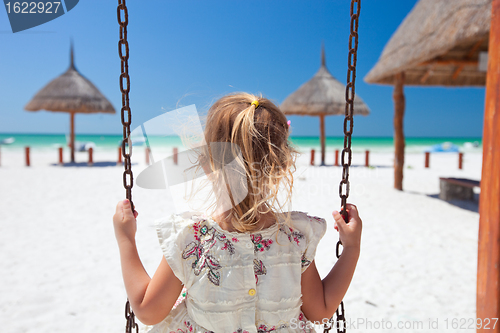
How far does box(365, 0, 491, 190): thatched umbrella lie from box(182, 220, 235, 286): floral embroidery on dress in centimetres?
416

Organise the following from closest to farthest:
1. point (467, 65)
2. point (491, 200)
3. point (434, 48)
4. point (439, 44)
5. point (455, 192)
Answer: point (491, 200) → point (439, 44) → point (434, 48) → point (455, 192) → point (467, 65)

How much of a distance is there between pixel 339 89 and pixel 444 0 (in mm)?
6732

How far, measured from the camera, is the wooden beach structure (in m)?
1.27

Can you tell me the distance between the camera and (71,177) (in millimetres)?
7668

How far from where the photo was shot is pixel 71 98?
10727 millimetres

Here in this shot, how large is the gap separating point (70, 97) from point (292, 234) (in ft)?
38.5

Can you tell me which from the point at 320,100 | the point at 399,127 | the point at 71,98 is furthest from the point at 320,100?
the point at 71,98

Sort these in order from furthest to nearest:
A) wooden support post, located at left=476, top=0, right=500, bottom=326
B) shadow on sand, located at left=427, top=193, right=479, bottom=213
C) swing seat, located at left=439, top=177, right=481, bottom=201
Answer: swing seat, located at left=439, top=177, right=481, bottom=201
shadow on sand, located at left=427, top=193, right=479, bottom=213
wooden support post, located at left=476, top=0, right=500, bottom=326

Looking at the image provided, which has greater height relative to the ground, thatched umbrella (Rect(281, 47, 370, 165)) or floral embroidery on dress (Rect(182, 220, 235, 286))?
thatched umbrella (Rect(281, 47, 370, 165))

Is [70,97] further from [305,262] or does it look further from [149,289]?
[305,262]

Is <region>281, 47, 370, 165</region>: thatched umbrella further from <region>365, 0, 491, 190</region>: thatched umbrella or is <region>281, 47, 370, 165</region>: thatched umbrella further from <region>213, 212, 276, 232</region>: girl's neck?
<region>213, 212, 276, 232</region>: girl's neck

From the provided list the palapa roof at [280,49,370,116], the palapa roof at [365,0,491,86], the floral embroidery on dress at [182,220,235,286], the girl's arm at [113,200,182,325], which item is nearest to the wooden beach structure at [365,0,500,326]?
the palapa roof at [365,0,491,86]

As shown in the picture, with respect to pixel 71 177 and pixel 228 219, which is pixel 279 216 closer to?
pixel 228 219

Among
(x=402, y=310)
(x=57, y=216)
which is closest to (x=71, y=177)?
(x=57, y=216)
